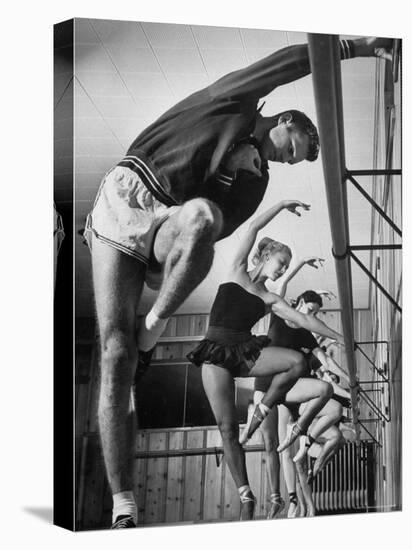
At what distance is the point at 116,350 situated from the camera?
24.0 ft

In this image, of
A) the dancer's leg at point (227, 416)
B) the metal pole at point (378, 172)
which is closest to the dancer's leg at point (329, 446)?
the dancer's leg at point (227, 416)

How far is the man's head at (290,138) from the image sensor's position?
25.5 feet

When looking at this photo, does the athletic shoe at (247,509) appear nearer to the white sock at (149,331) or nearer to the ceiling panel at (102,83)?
the white sock at (149,331)

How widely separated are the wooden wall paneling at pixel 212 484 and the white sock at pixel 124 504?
0.47m

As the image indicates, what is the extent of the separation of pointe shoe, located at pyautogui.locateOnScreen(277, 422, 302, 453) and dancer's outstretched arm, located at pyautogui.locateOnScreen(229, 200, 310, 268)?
1036 millimetres

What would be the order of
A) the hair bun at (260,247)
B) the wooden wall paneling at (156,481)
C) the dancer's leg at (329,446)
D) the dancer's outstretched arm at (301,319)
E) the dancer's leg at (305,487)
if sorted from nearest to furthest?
the wooden wall paneling at (156,481)
the hair bun at (260,247)
the dancer's outstretched arm at (301,319)
the dancer's leg at (305,487)
the dancer's leg at (329,446)

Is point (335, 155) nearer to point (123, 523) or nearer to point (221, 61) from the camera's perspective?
point (221, 61)

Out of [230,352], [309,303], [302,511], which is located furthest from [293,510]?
[309,303]

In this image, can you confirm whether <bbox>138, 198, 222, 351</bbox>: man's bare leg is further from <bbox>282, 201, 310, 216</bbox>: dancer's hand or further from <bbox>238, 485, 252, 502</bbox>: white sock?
<bbox>238, 485, 252, 502</bbox>: white sock

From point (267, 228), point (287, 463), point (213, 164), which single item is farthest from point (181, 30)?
point (287, 463)

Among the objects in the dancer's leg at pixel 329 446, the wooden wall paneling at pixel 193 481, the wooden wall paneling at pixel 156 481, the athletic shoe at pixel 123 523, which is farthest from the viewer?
the dancer's leg at pixel 329 446

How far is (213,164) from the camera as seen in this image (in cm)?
755

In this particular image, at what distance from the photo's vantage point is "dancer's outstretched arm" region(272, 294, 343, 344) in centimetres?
784

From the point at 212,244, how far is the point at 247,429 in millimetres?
1106
